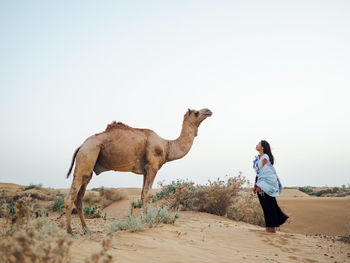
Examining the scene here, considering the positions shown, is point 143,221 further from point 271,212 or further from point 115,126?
point 271,212

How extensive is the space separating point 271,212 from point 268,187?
0.65 meters

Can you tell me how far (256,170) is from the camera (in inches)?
324

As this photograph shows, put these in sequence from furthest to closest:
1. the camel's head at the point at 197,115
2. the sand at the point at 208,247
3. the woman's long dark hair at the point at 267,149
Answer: the camel's head at the point at 197,115, the woman's long dark hair at the point at 267,149, the sand at the point at 208,247

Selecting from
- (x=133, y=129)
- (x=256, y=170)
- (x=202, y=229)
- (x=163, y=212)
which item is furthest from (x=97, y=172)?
(x=256, y=170)

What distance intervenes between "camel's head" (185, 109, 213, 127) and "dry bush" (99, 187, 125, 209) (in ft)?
31.3

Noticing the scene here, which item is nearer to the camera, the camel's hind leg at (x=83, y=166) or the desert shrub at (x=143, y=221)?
the desert shrub at (x=143, y=221)

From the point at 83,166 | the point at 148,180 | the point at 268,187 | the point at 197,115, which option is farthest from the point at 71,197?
the point at 268,187

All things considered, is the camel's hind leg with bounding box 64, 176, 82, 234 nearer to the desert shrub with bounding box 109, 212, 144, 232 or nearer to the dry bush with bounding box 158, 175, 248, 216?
→ the desert shrub with bounding box 109, 212, 144, 232

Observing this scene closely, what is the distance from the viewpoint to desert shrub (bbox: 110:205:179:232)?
20.2 ft

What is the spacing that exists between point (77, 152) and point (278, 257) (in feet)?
16.3

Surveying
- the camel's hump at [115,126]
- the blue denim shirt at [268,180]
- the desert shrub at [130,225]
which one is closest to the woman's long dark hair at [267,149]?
the blue denim shirt at [268,180]

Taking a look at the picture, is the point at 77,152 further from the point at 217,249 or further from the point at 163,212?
the point at 217,249

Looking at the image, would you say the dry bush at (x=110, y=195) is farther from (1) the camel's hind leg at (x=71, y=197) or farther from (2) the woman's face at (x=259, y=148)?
(2) the woman's face at (x=259, y=148)

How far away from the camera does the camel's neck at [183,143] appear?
8.46 metres
